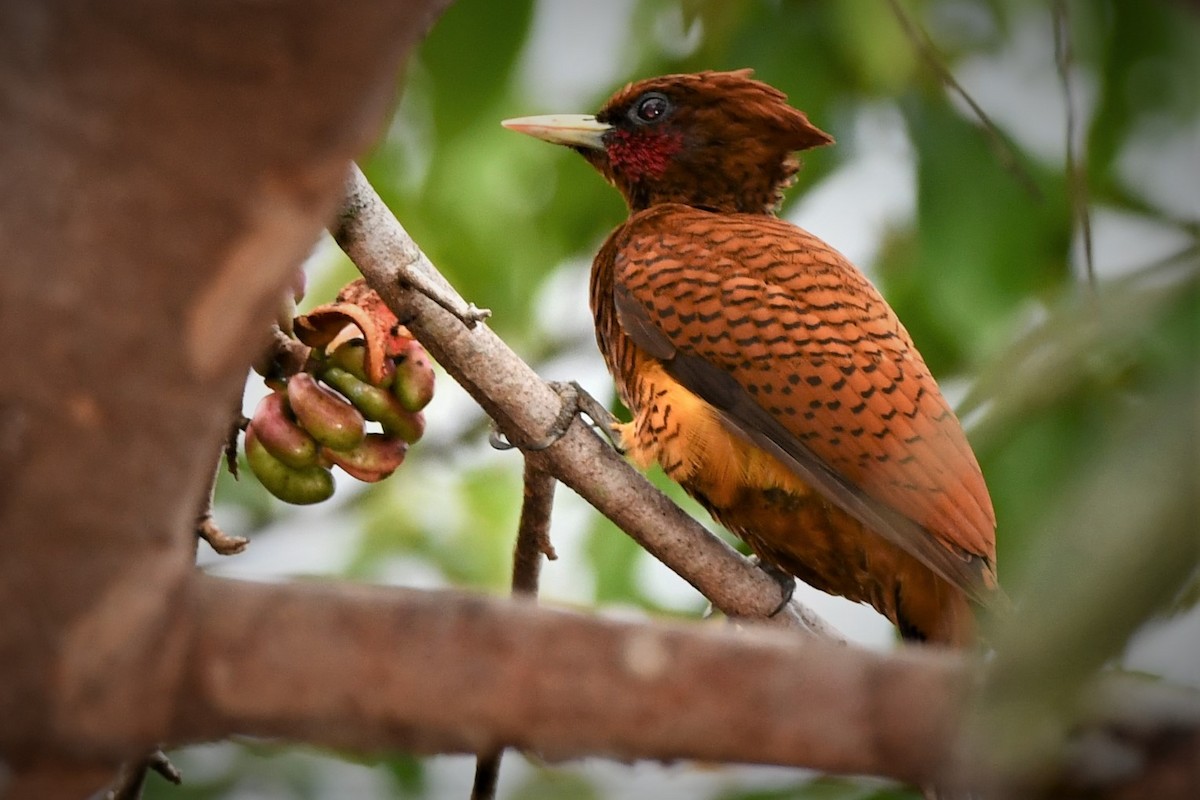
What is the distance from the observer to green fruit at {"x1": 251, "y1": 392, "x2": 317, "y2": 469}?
2.04 meters

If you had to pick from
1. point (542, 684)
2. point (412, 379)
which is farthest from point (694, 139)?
point (542, 684)

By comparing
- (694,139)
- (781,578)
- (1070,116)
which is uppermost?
(694,139)

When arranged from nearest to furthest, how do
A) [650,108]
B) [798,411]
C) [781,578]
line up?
[798,411], [781,578], [650,108]

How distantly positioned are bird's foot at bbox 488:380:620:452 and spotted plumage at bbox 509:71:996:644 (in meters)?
0.08

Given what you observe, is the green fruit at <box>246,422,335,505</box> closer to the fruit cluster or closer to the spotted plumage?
the fruit cluster

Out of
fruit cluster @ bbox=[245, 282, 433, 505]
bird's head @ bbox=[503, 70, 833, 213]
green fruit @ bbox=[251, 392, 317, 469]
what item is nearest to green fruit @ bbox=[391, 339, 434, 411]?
fruit cluster @ bbox=[245, 282, 433, 505]

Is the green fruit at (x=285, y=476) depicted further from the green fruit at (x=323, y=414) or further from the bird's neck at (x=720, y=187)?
the bird's neck at (x=720, y=187)

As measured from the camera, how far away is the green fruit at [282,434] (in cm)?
204

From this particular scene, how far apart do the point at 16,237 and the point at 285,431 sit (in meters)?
1.13

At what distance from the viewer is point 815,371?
2684 millimetres

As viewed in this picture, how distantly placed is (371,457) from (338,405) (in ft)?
0.31

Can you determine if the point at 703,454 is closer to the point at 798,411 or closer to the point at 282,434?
the point at 798,411

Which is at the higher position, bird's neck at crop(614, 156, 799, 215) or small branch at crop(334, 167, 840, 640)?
bird's neck at crop(614, 156, 799, 215)

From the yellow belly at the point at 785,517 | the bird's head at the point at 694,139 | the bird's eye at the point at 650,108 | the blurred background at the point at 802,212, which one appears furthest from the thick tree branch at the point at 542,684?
the bird's eye at the point at 650,108
